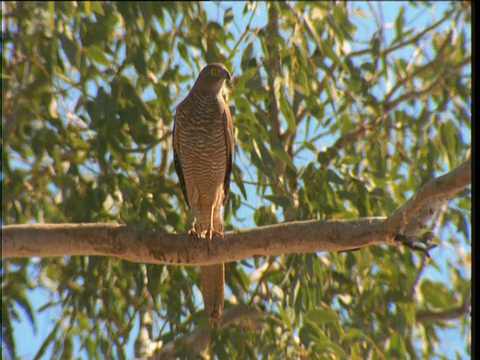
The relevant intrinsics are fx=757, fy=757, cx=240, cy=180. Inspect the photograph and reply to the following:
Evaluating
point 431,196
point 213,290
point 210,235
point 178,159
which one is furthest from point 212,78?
point 431,196

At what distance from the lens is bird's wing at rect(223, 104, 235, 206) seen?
156 inches

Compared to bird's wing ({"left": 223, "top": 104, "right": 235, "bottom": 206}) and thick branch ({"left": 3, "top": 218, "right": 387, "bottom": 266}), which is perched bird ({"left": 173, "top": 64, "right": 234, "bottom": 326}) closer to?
bird's wing ({"left": 223, "top": 104, "right": 235, "bottom": 206})

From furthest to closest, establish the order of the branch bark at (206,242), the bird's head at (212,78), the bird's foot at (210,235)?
the bird's head at (212,78), the bird's foot at (210,235), the branch bark at (206,242)

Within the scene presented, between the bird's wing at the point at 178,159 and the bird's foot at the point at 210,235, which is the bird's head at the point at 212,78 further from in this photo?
the bird's foot at the point at 210,235

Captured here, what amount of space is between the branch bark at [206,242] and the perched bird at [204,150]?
0.81 meters

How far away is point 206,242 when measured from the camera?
3211mm

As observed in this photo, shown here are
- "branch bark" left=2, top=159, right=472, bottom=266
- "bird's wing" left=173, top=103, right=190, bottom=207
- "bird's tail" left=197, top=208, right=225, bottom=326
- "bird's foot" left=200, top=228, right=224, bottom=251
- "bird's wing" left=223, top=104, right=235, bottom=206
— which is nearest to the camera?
"branch bark" left=2, top=159, right=472, bottom=266

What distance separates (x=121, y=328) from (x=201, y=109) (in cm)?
123

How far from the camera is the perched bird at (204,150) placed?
4.05 m

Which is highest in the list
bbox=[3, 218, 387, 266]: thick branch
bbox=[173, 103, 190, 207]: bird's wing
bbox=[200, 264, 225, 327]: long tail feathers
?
bbox=[173, 103, 190, 207]: bird's wing

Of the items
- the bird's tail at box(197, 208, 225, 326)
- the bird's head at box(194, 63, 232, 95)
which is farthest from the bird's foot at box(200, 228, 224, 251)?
the bird's head at box(194, 63, 232, 95)

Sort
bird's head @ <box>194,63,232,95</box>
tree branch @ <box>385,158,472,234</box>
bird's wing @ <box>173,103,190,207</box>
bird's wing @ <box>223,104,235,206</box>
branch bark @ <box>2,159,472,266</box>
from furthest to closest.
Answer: bird's wing @ <box>173,103,190,207</box>, bird's wing @ <box>223,104,235,206</box>, bird's head @ <box>194,63,232,95</box>, branch bark @ <box>2,159,472,266</box>, tree branch @ <box>385,158,472,234</box>

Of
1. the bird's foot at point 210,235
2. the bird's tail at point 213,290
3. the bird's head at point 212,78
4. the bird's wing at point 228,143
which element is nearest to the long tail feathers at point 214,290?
the bird's tail at point 213,290

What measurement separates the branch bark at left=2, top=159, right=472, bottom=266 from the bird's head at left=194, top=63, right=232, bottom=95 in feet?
3.31
